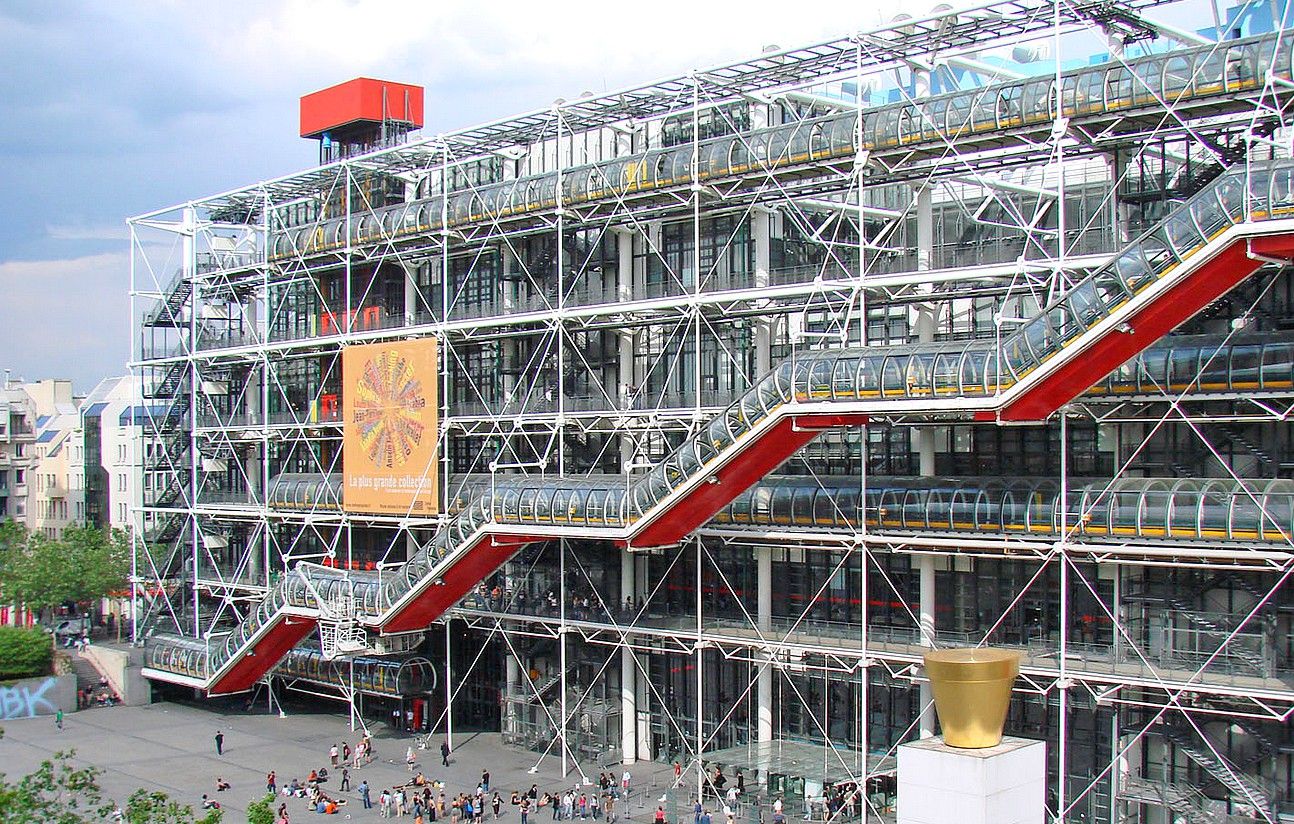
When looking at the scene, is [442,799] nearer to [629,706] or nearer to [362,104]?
[629,706]

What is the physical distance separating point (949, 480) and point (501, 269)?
1788 centimetres

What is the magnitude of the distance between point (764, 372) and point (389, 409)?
12.9m

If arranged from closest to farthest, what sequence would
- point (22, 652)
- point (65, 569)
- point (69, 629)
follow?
point (22, 652), point (65, 569), point (69, 629)

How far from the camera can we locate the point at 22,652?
5016 centimetres

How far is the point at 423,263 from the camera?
48.0 m

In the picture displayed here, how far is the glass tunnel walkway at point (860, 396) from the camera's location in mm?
27031

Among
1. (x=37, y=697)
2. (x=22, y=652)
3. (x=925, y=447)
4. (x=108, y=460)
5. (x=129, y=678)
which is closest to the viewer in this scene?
(x=925, y=447)

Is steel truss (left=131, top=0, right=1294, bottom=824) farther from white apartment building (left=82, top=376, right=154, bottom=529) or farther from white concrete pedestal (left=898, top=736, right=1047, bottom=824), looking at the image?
white apartment building (left=82, top=376, right=154, bottom=529)

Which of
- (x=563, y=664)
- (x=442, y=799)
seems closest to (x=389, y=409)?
(x=563, y=664)

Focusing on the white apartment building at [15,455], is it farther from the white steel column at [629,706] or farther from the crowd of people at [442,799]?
the white steel column at [629,706]

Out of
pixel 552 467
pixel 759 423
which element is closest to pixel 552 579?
pixel 552 467

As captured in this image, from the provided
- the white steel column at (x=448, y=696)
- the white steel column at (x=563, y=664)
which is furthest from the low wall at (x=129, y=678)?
the white steel column at (x=563, y=664)

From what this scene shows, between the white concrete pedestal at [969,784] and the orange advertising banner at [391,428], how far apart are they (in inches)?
897

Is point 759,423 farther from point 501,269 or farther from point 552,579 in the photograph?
point 501,269
